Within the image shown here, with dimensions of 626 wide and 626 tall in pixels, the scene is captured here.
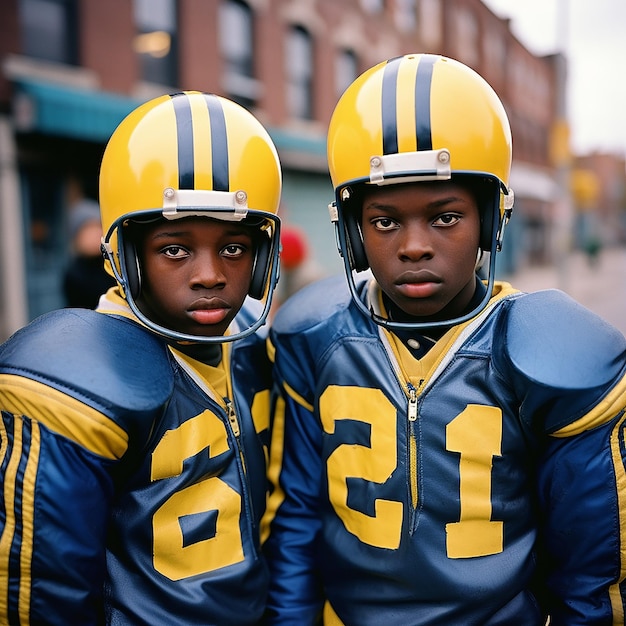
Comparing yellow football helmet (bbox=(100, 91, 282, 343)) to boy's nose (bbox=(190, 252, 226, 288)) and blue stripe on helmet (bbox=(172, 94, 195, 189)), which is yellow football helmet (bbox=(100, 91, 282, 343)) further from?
boy's nose (bbox=(190, 252, 226, 288))

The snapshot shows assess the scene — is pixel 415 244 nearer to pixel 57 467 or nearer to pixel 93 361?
pixel 93 361

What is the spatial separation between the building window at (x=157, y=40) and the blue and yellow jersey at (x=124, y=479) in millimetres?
8443

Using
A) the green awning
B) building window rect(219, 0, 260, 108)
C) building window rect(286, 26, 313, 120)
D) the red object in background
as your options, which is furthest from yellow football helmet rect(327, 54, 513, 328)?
building window rect(286, 26, 313, 120)

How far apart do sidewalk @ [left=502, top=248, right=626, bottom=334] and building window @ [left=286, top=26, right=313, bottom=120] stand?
220 inches

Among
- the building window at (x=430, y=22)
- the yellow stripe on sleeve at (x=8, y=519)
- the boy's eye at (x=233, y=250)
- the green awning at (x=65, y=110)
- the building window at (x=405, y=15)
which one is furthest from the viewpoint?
the building window at (x=430, y=22)

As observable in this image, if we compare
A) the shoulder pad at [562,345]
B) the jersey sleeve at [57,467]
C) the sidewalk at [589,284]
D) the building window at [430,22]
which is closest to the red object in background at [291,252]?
the shoulder pad at [562,345]

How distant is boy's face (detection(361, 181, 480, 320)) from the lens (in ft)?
5.19

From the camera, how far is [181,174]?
163 cm

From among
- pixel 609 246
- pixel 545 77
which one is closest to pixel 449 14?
pixel 545 77

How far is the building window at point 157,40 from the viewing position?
9016 millimetres

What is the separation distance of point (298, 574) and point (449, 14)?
19.1 meters

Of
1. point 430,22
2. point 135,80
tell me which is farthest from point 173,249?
point 430,22

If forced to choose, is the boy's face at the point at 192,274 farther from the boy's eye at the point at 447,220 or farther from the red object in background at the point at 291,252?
the red object in background at the point at 291,252

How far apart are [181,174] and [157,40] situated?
344 inches
